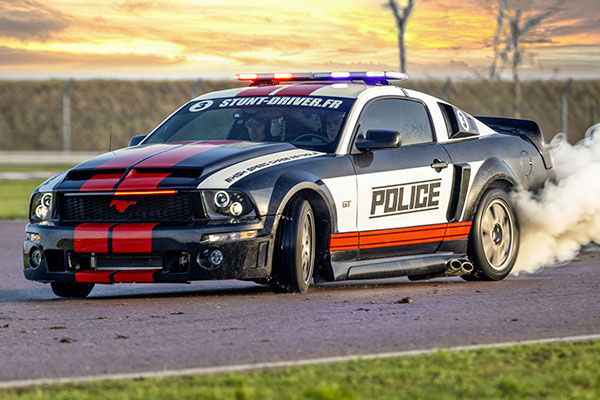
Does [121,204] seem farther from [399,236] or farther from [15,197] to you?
[15,197]

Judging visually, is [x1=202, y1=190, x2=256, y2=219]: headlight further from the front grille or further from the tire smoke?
the tire smoke

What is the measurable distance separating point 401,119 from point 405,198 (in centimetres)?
86

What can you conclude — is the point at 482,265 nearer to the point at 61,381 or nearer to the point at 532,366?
the point at 532,366

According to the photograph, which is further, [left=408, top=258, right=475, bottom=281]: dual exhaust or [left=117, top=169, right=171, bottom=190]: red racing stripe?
[left=408, top=258, right=475, bottom=281]: dual exhaust

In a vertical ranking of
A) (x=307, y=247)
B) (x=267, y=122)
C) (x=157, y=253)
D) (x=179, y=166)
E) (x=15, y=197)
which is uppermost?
(x=267, y=122)

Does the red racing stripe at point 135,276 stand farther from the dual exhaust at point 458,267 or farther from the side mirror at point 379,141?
the dual exhaust at point 458,267

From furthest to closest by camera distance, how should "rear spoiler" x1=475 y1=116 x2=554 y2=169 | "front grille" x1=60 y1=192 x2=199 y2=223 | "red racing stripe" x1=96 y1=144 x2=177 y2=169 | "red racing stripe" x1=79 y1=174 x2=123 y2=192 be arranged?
"rear spoiler" x1=475 y1=116 x2=554 y2=169, "red racing stripe" x1=96 y1=144 x2=177 y2=169, "red racing stripe" x1=79 y1=174 x2=123 y2=192, "front grille" x1=60 y1=192 x2=199 y2=223

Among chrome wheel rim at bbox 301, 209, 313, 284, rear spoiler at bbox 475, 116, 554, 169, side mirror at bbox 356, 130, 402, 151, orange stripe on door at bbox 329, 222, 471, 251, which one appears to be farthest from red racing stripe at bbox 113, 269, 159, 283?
rear spoiler at bbox 475, 116, 554, 169

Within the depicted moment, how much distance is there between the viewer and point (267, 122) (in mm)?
9516

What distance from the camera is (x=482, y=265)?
33.0 feet

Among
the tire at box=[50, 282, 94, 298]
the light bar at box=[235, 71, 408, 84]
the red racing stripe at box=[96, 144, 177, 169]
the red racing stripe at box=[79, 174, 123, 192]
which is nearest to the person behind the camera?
the red racing stripe at box=[79, 174, 123, 192]

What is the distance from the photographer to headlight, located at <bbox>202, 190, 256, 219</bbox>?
8.23m

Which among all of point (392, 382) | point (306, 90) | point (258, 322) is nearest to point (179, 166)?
point (258, 322)

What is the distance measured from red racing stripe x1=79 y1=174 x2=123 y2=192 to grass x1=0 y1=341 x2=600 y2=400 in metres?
3.16
